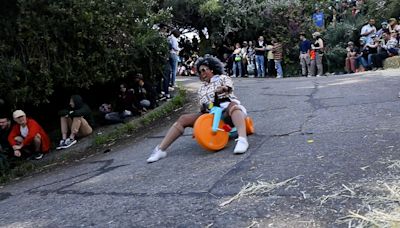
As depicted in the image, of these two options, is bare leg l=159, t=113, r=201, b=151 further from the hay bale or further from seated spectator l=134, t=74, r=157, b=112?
the hay bale

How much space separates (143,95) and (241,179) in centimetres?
612

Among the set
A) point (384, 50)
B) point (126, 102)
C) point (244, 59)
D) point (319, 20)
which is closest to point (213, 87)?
Answer: point (126, 102)

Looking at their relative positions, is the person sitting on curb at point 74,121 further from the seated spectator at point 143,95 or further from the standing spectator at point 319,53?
the standing spectator at point 319,53

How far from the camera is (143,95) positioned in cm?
1043

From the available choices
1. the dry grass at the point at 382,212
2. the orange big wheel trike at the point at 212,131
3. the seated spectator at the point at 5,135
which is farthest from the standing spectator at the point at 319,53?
the dry grass at the point at 382,212

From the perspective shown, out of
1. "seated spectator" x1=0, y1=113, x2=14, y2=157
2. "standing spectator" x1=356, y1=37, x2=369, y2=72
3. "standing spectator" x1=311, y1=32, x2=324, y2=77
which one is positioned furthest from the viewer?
"standing spectator" x1=311, y1=32, x2=324, y2=77

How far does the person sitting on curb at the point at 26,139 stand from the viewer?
8.26 m

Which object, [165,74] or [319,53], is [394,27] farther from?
[165,74]

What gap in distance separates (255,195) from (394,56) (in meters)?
12.6

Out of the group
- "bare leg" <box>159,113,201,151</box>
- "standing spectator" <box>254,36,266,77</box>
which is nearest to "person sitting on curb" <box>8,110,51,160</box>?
"bare leg" <box>159,113,201,151</box>

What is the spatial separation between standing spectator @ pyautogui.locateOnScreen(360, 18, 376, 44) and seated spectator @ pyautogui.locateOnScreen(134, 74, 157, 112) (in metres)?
9.02

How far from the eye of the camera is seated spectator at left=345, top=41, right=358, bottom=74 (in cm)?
1631

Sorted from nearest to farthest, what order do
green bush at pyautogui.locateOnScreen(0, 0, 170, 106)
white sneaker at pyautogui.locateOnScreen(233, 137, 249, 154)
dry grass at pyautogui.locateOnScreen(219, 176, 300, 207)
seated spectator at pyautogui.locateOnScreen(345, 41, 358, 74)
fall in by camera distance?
dry grass at pyautogui.locateOnScreen(219, 176, 300, 207) < white sneaker at pyautogui.locateOnScreen(233, 137, 249, 154) < green bush at pyautogui.locateOnScreen(0, 0, 170, 106) < seated spectator at pyautogui.locateOnScreen(345, 41, 358, 74)

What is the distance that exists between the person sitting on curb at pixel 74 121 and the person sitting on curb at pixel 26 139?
1.15 feet
